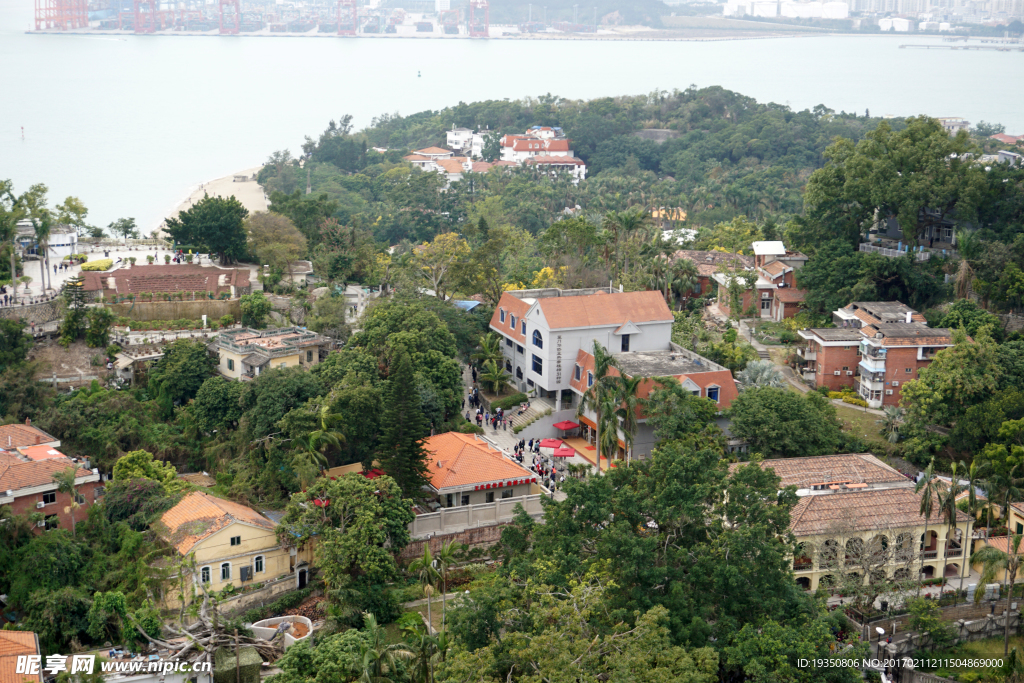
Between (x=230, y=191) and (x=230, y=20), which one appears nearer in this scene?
(x=230, y=191)

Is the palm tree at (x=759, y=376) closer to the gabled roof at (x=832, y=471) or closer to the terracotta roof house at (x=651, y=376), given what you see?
the terracotta roof house at (x=651, y=376)

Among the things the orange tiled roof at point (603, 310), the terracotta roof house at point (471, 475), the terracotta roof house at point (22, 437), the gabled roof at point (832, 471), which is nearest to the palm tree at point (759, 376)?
the orange tiled roof at point (603, 310)

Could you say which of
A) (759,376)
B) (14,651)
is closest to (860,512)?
(759,376)

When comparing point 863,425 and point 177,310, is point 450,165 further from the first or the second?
point 863,425

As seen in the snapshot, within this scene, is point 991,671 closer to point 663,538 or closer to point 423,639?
point 663,538

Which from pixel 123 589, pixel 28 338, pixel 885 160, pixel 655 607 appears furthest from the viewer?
pixel 885 160

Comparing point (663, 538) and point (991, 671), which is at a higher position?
point (663, 538)

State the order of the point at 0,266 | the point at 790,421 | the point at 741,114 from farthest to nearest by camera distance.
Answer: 1. the point at 741,114
2. the point at 0,266
3. the point at 790,421

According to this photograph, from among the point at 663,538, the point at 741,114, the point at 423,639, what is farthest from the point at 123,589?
the point at 741,114
